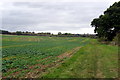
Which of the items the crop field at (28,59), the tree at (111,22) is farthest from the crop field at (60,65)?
the tree at (111,22)

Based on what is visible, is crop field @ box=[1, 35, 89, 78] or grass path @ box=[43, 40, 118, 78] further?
crop field @ box=[1, 35, 89, 78]

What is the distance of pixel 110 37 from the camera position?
133ft

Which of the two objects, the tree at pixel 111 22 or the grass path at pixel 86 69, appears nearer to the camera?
the grass path at pixel 86 69

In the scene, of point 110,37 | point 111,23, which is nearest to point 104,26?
point 111,23

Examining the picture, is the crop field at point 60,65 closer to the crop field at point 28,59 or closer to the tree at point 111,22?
the crop field at point 28,59

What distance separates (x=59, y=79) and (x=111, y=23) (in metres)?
35.0

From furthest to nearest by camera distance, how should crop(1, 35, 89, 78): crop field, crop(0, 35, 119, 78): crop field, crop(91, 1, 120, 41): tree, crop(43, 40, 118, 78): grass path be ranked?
crop(91, 1, 120, 41): tree → crop(1, 35, 89, 78): crop field → crop(0, 35, 119, 78): crop field → crop(43, 40, 118, 78): grass path

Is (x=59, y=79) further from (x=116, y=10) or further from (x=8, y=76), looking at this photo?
(x=116, y=10)

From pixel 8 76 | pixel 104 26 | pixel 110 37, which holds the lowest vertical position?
pixel 8 76

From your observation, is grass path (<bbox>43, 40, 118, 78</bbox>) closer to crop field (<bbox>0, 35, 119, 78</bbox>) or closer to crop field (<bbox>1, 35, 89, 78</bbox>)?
crop field (<bbox>0, 35, 119, 78</bbox>)

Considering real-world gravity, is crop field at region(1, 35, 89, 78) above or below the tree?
below

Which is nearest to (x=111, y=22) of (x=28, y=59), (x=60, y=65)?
(x=28, y=59)

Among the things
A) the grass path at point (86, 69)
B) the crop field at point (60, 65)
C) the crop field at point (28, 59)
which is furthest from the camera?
the crop field at point (28, 59)

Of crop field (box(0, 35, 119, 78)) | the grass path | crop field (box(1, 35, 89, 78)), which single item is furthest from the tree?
the grass path
